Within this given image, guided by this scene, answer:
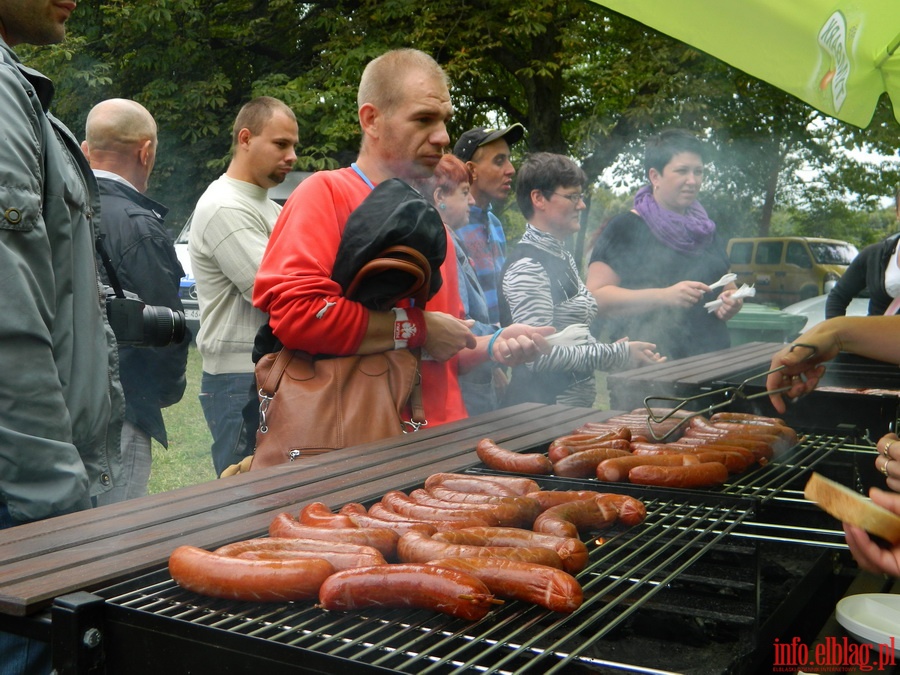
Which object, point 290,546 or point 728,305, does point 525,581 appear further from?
point 728,305

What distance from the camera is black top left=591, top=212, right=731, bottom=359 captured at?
5.63m

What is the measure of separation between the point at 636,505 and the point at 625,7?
1416 mm

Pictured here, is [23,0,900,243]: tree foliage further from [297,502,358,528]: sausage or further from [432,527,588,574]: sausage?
[432,527,588,574]: sausage

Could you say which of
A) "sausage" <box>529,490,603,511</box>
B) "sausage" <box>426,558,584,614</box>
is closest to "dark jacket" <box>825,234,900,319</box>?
"sausage" <box>529,490,603,511</box>

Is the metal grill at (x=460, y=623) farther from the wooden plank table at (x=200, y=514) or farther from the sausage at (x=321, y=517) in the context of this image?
the sausage at (x=321, y=517)

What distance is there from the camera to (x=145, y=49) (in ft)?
56.8

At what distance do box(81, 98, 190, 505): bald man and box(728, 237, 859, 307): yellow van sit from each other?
18.9 m

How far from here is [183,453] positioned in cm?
858

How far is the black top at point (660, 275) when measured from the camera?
222 inches

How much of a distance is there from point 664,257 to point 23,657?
4.56 metres

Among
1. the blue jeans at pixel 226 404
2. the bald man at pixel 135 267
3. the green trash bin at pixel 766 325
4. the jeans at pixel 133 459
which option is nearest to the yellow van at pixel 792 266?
the green trash bin at pixel 766 325

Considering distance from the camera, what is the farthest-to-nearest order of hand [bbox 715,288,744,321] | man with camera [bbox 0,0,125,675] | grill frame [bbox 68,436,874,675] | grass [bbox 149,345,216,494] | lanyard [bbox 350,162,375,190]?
1. grass [bbox 149,345,216,494]
2. hand [bbox 715,288,744,321]
3. lanyard [bbox 350,162,375,190]
4. man with camera [bbox 0,0,125,675]
5. grill frame [bbox 68,436,874,675]

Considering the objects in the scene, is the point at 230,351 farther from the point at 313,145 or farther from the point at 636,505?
the point at 313,145

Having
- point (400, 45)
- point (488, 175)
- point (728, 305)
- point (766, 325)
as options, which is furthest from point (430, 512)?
point (400, 45)
